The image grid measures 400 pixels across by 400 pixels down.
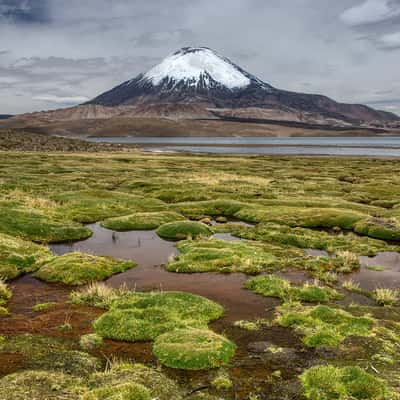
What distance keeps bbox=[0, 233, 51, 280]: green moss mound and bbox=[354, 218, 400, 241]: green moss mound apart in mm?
30244

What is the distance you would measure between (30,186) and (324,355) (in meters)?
55.8

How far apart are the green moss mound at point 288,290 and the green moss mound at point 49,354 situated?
1119 centimetres

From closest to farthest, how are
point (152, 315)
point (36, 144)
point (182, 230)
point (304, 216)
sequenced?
point (152, 315), point (182, 230), point (304, 216), point (36, 144)

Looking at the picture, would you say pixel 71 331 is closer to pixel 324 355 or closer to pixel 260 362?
pixel 260 362

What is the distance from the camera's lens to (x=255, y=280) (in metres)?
25.0

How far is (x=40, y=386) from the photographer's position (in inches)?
520

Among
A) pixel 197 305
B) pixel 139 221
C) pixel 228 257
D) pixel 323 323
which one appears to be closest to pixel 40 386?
pixel 197 305

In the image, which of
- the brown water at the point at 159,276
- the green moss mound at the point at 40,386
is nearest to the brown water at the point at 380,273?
the brown water at the point at 159,276

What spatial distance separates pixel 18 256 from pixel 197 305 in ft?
47.5

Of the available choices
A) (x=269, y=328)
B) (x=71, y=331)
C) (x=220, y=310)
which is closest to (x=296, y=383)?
(x=269, y=328)

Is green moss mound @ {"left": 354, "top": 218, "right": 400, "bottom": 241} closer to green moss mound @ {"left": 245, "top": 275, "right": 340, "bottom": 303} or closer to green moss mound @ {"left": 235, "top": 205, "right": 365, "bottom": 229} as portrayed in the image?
green moss mound @ {"left": 235, "top": 205, "right": 365, "bottom": 229}

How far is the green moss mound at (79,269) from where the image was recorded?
25220 mm

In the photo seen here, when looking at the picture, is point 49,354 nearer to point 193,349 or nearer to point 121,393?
point 121,393

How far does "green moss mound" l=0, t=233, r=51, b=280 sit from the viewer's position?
26.1m
